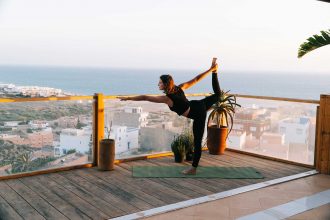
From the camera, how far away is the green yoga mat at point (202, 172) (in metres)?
4.95

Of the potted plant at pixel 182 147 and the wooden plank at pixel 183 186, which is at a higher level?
the potted plant at pixel 182 147

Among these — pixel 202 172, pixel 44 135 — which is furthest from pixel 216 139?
pixel 44 135

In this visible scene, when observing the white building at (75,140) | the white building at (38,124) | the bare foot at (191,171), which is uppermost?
the white building at (38,124)

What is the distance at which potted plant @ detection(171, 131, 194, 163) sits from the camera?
18.7 ft

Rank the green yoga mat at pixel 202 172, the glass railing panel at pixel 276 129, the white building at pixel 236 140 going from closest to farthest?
the green yoga mat at pixel 202 172 → the glass railing panel at pixel 276 129 → the white building at pixel 236 140

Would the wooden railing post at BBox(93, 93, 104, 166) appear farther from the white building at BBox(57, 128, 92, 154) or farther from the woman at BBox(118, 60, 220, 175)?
the woman at BBox(118, 60, 220, 175)

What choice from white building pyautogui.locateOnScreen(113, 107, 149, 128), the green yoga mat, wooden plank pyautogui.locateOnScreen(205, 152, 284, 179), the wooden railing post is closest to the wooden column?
wooden plank pyautogui.locateOnScreen(205, 152, 284, 179)

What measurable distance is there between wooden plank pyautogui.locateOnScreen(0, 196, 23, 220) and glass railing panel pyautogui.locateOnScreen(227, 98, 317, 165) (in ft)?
12.7

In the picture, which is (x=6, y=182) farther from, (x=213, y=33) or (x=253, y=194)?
(x=213, y=33)

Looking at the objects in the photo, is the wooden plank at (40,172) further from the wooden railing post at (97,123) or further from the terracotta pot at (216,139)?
the terracotta pot at (216,139)

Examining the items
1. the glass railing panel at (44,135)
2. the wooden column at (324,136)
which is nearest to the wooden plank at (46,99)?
the glass railing panel at (44,135)

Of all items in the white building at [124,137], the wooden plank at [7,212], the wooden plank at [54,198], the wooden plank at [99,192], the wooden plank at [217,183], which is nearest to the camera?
the wooden plank at [7,212]

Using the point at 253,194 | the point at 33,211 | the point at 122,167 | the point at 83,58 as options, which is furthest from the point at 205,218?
the point at 83,58

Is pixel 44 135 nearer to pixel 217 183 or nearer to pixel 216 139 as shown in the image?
pixel 217 183
